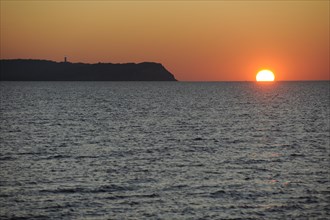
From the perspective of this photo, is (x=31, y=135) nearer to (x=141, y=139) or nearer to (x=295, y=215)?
(x=141, y=139)

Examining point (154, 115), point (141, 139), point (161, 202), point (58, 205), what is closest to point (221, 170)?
point (161, 202)

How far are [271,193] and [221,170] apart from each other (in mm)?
8003

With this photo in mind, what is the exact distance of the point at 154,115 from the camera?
102000mm

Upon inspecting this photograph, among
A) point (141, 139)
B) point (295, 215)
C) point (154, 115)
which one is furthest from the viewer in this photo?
point (154, 115)

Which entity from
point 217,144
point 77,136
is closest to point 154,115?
point 77,136

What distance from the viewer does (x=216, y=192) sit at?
3381cm

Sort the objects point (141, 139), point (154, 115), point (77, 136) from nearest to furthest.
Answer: point (141, 139) < point (77, 136) < point (154, 115)

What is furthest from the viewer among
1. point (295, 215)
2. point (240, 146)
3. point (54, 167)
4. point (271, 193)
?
point (240, 146)

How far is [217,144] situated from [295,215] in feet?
96.4

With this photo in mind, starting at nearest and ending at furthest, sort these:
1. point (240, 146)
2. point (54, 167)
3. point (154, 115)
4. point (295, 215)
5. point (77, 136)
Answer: point (295, 215) → point (54, 167) → point (240, 146) → point (77, 136) → point (154, 115)

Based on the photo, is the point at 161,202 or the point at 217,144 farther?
the point at 217,144

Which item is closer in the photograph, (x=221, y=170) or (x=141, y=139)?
(x=221, y=170)

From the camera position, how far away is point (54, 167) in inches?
1670

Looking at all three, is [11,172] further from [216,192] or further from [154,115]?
[154,115]
